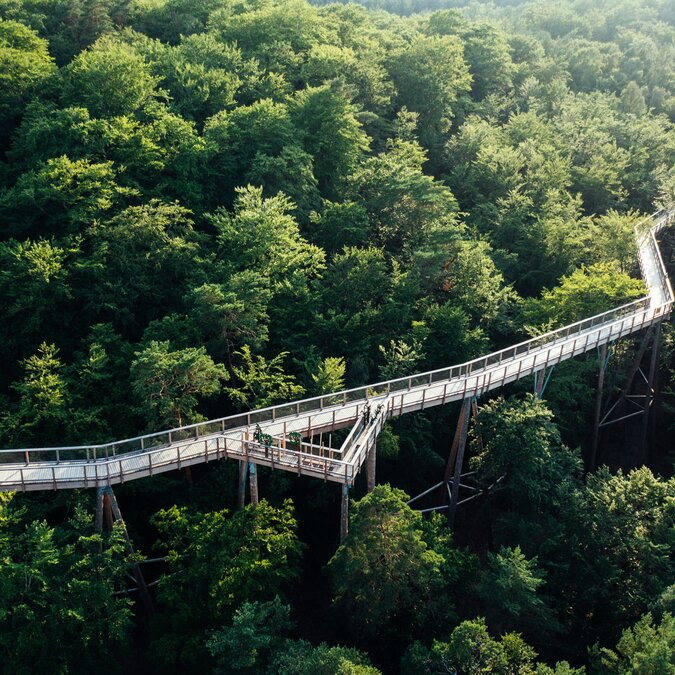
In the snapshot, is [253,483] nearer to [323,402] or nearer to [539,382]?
[323,402]

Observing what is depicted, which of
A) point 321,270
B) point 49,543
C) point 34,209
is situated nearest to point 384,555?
point 49,543

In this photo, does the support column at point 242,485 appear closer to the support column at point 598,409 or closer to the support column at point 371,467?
the support column at point 371,467

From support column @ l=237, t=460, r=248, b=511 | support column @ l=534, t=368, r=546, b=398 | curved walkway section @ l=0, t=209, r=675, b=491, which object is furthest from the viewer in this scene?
support column @ l=534, t=368, r=546, b=398

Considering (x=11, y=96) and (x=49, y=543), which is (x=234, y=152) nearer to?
(x=11, y=96)

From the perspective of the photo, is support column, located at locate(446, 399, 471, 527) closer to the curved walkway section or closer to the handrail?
the curved walkway section

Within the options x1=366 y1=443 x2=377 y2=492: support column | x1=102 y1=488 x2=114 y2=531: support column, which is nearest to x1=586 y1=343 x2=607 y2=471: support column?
x1=366 y1=443 x2=377 y2=492: support column
